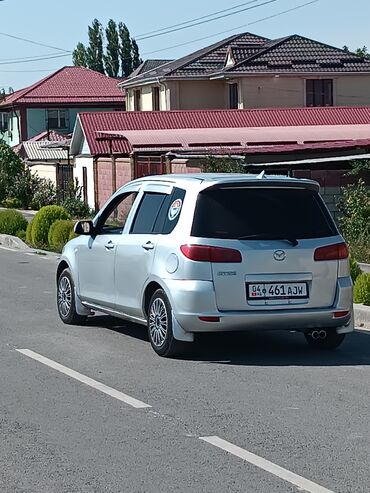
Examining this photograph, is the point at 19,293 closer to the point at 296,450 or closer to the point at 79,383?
the point at 79,383

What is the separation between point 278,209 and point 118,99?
64.9 m

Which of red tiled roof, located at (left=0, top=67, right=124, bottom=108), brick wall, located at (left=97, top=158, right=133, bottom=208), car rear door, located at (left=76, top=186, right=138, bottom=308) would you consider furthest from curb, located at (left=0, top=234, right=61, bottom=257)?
red tiled roof, located at (left=0, top=67, right=124, bottom=108)

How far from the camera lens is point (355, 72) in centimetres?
5509

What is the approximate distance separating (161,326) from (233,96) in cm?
4650

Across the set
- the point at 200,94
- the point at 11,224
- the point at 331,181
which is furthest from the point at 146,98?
the point at 331,181

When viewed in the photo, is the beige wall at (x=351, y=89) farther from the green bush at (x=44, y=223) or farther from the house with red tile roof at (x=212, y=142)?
the green bush at (x=44, y=223)

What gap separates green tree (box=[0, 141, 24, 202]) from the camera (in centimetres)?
4816

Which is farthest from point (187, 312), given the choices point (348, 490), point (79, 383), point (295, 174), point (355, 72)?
point (355, 72)

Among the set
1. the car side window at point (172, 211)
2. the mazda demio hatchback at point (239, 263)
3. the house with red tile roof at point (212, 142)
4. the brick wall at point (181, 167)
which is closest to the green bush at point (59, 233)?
the house with red tile roof at point (212, 142)

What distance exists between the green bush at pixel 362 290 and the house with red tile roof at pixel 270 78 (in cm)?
4160

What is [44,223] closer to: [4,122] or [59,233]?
[59,233]

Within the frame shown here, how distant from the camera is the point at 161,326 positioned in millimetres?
10570

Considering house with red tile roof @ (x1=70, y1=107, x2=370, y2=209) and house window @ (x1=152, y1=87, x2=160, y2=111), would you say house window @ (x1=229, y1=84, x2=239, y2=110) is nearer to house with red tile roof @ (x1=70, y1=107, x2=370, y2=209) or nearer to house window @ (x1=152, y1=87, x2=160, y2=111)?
house window @ (x1=152, y1=87, x2=160, y2=111)

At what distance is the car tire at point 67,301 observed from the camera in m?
12.8
